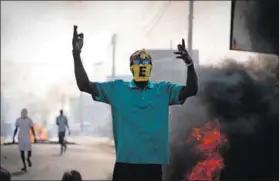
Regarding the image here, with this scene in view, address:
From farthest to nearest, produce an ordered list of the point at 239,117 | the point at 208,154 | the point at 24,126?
the point at 24,126, the point at 239,117, the point at 208,154

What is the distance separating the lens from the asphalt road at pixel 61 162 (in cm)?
560

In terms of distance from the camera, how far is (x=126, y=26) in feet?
19.0

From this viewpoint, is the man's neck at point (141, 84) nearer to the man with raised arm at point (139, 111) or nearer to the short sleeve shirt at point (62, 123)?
the man with raised arm at point (139, 111)

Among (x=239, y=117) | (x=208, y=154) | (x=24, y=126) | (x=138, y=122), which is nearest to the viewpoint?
(x=138, y=122)

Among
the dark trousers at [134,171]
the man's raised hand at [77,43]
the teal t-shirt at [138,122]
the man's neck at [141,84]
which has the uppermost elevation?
the man's raised hand at [77,43]

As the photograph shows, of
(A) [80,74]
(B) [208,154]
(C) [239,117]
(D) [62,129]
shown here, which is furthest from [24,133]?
(A) [80,74]

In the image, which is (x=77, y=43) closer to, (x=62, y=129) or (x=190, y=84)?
(x=190, y=84)

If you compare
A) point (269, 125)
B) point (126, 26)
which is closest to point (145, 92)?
point (269, 125)

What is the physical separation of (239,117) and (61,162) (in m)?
2.05

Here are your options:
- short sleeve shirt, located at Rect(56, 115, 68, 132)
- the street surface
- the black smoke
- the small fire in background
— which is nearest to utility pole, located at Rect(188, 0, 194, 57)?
the black smoke

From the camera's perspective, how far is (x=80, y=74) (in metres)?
1.80

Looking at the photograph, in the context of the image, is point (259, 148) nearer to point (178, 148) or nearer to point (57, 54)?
point (178, 148)

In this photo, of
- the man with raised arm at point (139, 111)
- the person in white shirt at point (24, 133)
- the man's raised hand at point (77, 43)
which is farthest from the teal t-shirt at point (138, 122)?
the person in white shirt at point (24, 133)

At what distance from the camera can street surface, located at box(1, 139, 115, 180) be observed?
560cm
